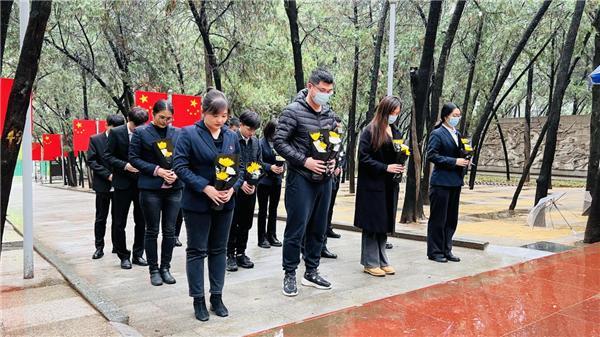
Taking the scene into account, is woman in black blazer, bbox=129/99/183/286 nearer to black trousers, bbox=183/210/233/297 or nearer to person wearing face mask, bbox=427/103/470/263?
black trousers, bbox=183/210/233/297

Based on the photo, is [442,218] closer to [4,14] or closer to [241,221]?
[241,221]

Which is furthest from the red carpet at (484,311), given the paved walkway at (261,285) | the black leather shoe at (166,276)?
the black leather shoe at (166,276)

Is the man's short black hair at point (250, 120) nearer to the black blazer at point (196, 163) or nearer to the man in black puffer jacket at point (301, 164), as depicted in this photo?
the man in black puffer jacket at point (301, 164)

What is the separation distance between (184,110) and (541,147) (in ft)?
63.1

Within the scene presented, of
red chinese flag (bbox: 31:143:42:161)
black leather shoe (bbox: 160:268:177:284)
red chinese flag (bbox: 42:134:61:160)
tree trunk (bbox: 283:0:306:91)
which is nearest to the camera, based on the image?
black leather shoe (bbox: 160:268:177:284)

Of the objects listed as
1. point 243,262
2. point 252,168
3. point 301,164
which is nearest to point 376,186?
point 301,164

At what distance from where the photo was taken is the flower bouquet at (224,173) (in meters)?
3.71

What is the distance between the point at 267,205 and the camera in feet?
22.9

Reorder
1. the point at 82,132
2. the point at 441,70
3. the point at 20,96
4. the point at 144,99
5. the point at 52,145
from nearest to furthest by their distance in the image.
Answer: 1. the point at 20,96
2. the point at 441,70
3. the point at 144,99
4. the point at 82,132
5. the point at 52,145

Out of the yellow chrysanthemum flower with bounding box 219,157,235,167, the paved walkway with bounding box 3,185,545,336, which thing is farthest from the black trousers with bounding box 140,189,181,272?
the yellow chrysanthemum flower with bounding box 219,157,235,167

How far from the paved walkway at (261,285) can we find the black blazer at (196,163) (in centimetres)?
90

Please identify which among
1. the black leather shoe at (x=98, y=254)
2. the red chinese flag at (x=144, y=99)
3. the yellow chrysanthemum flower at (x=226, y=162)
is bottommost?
the black leather shoe at (x=98, y=254)

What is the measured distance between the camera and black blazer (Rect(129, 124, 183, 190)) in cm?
474

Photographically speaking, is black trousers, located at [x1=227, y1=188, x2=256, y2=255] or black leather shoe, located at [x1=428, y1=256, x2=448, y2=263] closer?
black trousers, located at [x1=227, y1=188, x2=256, y2=255]
